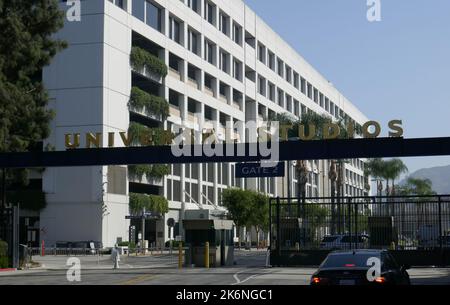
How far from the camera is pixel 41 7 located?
3975 centimetres

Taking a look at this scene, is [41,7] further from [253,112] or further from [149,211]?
[253,112]

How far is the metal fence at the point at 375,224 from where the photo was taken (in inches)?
1219

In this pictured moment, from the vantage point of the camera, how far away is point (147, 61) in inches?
2603

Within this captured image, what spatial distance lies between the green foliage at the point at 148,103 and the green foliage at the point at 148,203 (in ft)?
26.4

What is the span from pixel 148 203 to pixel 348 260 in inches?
2015

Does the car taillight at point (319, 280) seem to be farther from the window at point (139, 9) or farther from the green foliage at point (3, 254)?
the window at point (139, 9)

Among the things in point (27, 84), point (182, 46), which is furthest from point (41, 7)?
point (182, 46)

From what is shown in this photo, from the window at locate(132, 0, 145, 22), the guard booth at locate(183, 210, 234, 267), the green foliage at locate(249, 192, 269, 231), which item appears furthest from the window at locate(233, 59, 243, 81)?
the guard booth at locate(183, 210, 234, 267)

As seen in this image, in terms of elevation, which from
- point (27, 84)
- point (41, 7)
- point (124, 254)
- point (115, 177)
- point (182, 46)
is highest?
point (182, 46)

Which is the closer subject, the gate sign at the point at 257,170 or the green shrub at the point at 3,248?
the gate sign at the point at 257,170

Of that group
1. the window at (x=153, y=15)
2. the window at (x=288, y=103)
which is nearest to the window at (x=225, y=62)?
the window at (x=153, y=15)

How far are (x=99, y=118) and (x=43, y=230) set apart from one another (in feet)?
35.6

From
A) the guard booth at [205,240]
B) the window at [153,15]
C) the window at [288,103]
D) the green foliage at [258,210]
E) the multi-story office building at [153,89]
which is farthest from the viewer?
the window at [288,103]

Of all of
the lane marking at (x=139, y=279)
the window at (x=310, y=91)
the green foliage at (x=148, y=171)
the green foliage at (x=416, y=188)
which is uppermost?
the window at (x=310, y=91)
